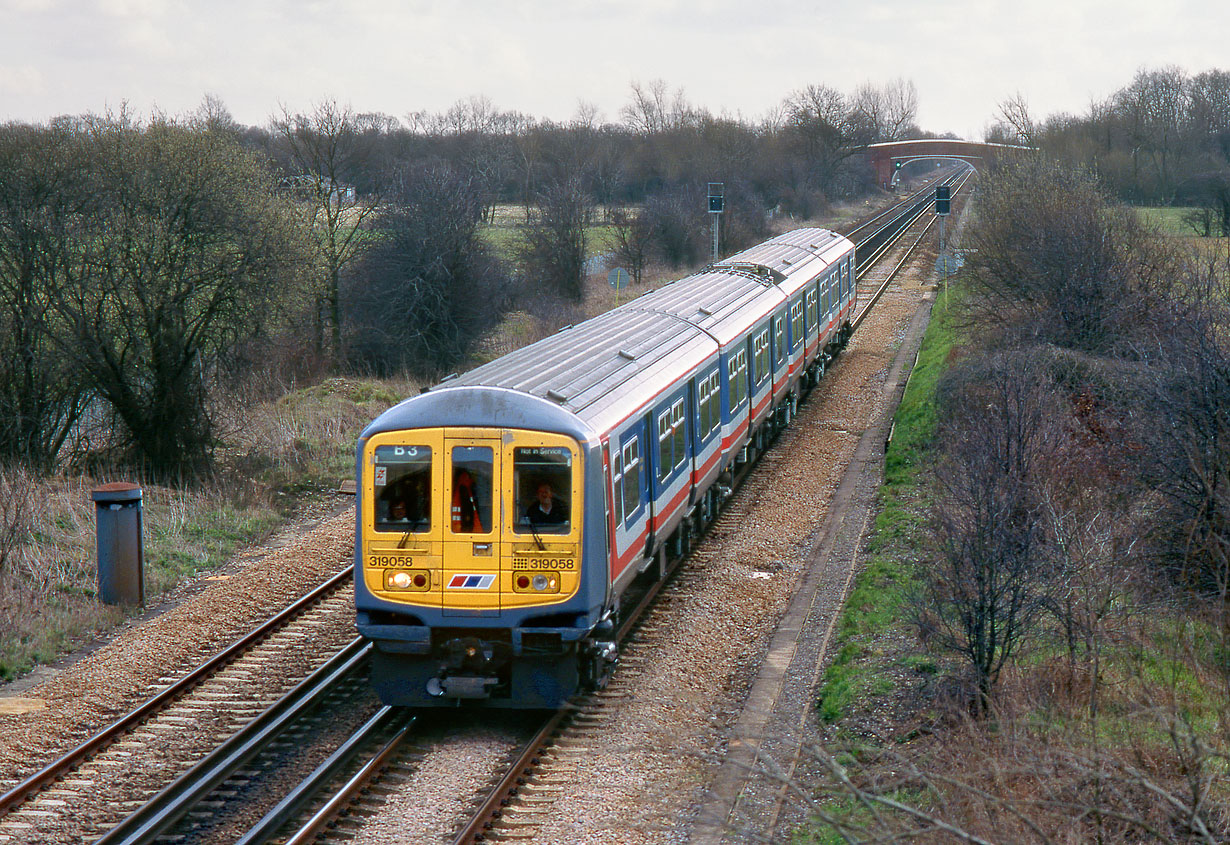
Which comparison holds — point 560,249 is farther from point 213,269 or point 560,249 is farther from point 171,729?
point 171,729

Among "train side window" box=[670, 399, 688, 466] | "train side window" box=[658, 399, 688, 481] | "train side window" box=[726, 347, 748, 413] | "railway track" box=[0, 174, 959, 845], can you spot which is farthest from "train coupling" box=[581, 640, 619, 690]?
"train side window" box=[726, 347, 748, 413]

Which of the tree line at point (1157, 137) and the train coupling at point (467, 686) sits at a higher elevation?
the tree line at point (1157, 137)

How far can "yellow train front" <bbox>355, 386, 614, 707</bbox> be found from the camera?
9.61 meters

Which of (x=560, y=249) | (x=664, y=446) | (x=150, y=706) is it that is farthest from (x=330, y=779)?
(x=560, y=249)

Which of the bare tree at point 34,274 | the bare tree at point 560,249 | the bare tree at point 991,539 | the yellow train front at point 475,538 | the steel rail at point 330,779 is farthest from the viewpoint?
the bare tree at point 560,249

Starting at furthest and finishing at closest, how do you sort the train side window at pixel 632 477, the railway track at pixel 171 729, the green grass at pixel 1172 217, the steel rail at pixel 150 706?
the green grass at pixel 1172 217 < the train side window at pixel 632 477 < the steel rail at pixel 150 706 < the railway track at pixel 171 729

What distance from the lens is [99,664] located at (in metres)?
11.5

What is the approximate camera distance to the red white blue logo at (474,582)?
962cm

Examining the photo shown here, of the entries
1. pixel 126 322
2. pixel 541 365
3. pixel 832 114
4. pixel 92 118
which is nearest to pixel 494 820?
pixel 541 365

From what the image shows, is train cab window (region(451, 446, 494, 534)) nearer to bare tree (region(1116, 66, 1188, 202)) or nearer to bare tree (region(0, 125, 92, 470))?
bare tree (region(0, 125, 92, 470))

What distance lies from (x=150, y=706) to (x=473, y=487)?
352 cm

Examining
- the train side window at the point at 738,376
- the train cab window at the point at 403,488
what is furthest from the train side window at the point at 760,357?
the train cab window at the point at 403,488

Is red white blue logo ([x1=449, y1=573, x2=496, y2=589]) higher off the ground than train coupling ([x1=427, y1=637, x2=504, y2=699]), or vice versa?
red white blue logo ([x1=449, y1=573, x2=496, y2=589])

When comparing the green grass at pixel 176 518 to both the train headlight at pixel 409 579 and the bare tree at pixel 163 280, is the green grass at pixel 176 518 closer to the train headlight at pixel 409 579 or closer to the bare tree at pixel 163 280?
the bare tree at pixel 163 280
